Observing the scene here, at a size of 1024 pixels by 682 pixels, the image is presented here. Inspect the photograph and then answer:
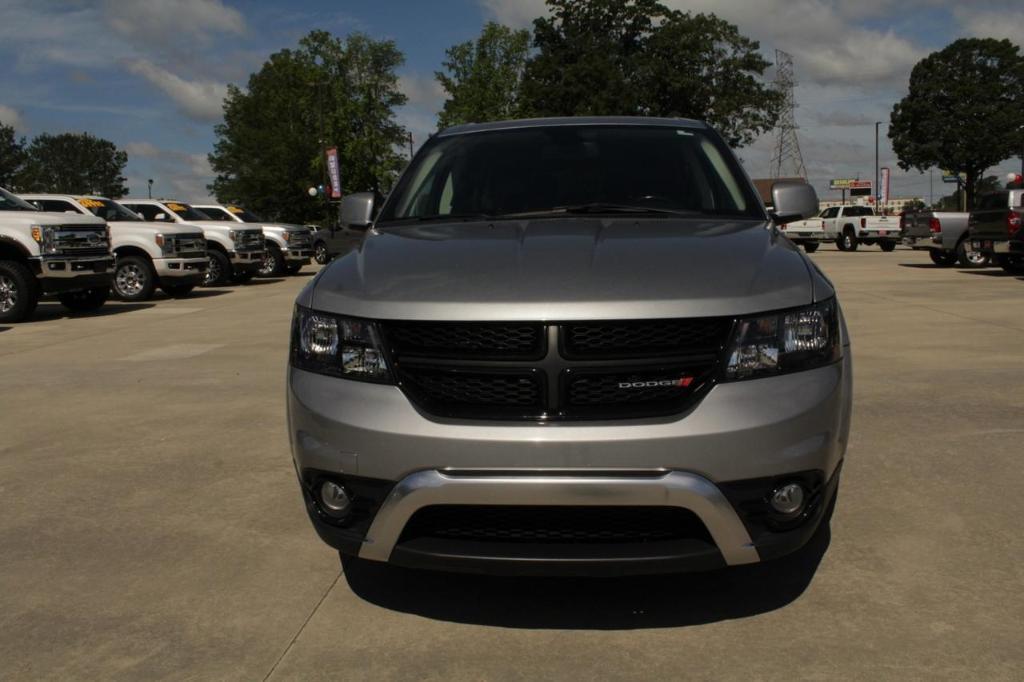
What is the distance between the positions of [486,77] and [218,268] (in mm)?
57205

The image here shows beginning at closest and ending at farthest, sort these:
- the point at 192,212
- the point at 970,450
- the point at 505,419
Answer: the point at 505,419, the point at 970,450, the point at 192,212

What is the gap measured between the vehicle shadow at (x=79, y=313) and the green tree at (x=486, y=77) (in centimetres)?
5621

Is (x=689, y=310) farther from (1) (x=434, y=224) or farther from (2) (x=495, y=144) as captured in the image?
(2) (x=495, y=144)

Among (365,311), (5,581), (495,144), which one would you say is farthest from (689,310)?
(5,581)

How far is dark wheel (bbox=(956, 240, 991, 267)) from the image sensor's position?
71.3ft

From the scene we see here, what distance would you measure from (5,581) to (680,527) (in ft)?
7.98

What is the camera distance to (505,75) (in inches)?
2990

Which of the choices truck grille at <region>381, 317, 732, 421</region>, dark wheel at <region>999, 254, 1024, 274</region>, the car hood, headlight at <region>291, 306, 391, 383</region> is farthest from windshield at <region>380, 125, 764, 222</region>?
dark wheel at <region>999, 254, 1024, 274</region>

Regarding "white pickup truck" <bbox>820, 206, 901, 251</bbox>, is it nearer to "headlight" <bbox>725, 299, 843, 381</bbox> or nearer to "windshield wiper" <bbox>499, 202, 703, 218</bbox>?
"windshield wiper" <bbox>499, 202, 703, 218</bbox>

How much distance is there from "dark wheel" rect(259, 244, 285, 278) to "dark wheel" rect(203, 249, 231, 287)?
2998 millimetres

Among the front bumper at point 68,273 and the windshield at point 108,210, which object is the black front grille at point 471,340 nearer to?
the front bumper at point 68,273

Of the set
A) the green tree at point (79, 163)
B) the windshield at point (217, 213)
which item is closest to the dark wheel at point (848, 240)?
the windshield at point (217, 213)

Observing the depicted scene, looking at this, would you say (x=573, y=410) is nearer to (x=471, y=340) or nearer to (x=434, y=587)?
(x=471, y=340)

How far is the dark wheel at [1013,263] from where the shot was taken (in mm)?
18406
